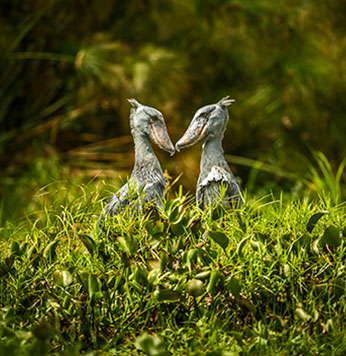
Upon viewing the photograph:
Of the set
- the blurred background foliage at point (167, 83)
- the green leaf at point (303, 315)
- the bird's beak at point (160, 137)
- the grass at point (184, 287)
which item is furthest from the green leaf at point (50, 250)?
the blurred background foliage at point (167, 83)

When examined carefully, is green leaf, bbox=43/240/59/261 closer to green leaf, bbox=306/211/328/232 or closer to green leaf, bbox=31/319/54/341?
green leaf, bbox=31/319/54/341

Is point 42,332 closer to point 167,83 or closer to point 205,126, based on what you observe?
point 205,126

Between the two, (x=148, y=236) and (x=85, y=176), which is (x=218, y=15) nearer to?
(x=85, y=176)

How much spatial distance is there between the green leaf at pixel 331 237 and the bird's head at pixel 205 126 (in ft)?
1.41

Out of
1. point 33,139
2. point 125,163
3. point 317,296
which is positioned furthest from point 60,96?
point 317,296

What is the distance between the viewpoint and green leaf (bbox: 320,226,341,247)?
4.71 ft

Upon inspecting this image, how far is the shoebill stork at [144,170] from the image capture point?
1601mm

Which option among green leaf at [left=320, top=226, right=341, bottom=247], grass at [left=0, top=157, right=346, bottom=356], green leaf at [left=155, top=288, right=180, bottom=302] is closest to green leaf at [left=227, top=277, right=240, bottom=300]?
grass at [left=0, top=157, right=346, bottom=356]

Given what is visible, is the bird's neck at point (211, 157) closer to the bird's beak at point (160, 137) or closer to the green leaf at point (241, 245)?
the bird's beak at point (160, 137)

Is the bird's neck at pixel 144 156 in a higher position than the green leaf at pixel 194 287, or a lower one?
higher

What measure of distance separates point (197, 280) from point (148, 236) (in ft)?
0.80

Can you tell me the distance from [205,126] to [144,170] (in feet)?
0.70

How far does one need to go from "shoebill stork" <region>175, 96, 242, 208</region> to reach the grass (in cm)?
8

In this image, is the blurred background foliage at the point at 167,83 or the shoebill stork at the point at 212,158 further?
the blurred background foliage at the point at 167,83
